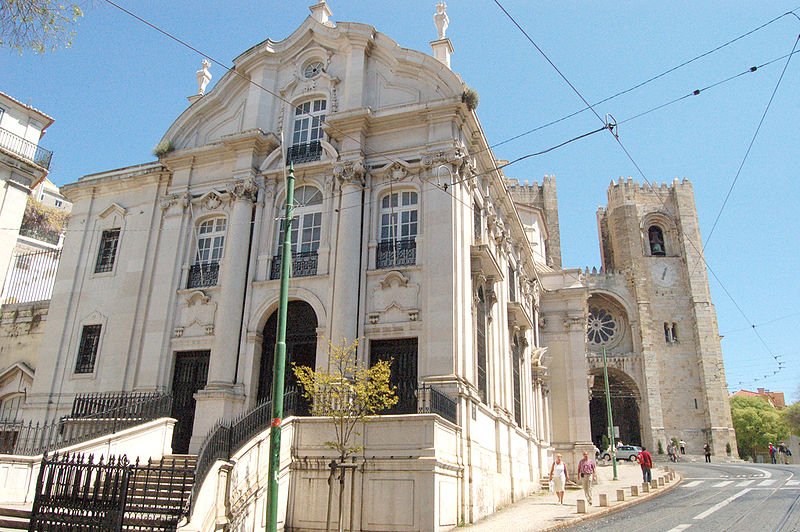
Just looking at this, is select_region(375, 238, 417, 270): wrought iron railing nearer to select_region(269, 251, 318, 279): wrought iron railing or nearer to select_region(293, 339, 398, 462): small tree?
select_region(269, 251, 318, 279): wrought iron railing

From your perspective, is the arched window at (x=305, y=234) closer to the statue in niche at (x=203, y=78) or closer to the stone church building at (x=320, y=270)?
the stone church building at (x=320, y=270)

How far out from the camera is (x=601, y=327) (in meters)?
65.8

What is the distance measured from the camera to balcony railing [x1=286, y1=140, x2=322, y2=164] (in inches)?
829

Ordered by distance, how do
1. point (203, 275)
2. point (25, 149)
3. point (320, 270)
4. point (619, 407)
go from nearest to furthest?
point (320, 270) < point (203, 275) < point (25, 149) < point (619, 407)

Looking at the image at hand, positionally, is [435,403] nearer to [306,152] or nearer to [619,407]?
[306,152]

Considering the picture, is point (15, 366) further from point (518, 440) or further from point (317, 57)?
point (518, 440)

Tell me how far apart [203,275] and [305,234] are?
4.04 m

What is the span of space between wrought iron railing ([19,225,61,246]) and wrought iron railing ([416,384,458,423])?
4454 centimetres

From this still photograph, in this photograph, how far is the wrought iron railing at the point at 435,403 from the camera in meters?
15.1

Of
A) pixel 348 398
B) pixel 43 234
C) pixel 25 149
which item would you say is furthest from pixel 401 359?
pixel 43 234

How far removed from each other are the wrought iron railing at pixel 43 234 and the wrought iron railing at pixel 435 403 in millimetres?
44536

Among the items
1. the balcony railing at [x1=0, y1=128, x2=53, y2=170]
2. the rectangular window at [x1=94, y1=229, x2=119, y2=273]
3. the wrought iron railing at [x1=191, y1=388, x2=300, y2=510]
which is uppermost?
the balcony railing at [x1=0, y1=128, x2=53, y2=170]

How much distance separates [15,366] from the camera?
85.3 feet

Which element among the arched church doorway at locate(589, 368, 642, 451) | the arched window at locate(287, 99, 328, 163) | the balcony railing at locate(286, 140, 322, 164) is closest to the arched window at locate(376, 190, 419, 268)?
the balcony railing at locate(286, 140, 322, 164)
